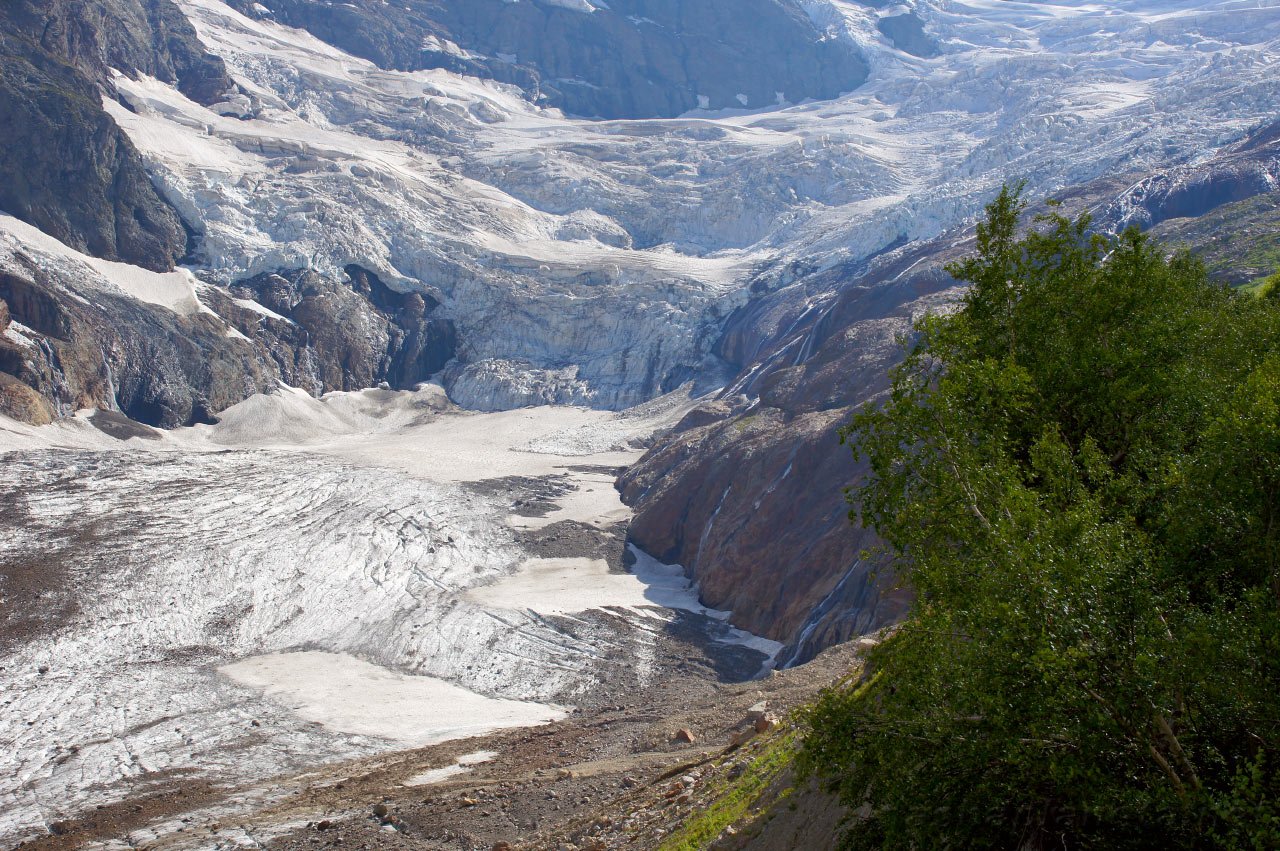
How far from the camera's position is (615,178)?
16400cm

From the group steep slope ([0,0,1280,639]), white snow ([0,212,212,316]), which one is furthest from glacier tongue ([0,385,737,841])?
white snow ([0,212,212,316])

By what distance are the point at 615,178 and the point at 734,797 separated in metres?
156

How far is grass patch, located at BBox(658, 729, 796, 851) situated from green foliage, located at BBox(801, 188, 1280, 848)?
178 inches

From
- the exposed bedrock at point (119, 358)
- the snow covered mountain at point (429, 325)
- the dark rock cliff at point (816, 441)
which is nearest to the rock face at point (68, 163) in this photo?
the snow covered mountain at point (429, 325)

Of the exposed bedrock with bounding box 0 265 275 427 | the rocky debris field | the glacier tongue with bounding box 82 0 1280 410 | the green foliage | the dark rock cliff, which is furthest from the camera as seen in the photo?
the glacier tongue with bounding box 82 0 1280 410

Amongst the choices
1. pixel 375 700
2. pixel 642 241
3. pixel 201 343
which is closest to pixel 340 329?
pixel 201 343

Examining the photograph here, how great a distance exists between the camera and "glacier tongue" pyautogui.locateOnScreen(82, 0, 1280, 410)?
12188cm

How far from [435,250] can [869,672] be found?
124613 millimetres

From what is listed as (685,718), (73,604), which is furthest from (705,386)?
(685,718)

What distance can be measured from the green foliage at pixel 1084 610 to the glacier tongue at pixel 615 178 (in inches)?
4039

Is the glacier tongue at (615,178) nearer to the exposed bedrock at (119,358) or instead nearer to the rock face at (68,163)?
the rock face at (68,163)

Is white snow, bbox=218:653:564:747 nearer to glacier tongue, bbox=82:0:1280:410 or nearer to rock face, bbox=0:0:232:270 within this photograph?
glacier tongue, bbox=82:0:1280:410

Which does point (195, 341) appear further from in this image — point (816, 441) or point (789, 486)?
point (816, 441)

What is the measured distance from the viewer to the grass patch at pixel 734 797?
1400 centimetres
